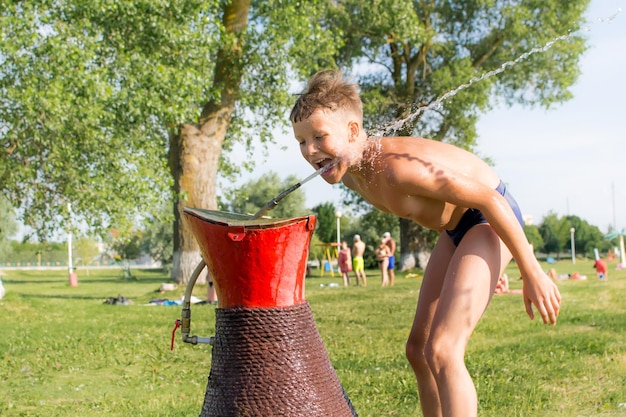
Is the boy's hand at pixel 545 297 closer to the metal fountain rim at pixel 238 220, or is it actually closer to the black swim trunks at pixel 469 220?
the black swim trunks at pixel 469 220

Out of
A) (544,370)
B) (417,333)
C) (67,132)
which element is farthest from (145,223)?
(417,333)

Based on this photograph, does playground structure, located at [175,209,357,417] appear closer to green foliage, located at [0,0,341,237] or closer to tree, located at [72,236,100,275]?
green foliage, located at [0,0,341,237]

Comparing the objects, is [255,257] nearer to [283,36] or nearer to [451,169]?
[451,169]

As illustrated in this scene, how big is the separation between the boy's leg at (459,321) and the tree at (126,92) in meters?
13.1

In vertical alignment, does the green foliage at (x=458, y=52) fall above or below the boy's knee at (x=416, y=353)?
above

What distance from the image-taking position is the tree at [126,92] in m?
15.7

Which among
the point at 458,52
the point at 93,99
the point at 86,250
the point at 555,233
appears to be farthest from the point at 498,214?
the point at 555,233

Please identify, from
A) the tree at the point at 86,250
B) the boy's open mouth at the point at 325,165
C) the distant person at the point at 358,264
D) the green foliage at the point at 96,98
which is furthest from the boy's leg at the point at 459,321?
the tree at the point at 86,250

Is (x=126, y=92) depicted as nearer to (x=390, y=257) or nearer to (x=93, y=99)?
(x=93, y=99)

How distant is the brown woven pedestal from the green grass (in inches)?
71.9

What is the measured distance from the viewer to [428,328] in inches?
139

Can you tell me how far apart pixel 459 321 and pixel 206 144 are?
19974mm

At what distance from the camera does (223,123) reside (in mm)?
23094

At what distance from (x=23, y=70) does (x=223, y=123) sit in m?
7.99
